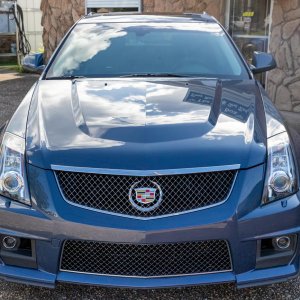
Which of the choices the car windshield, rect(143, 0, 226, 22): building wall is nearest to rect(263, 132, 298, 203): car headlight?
the car windshield

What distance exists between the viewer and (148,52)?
4.14 meters

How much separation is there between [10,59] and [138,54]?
41.3ft

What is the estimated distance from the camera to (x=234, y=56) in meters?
4.10

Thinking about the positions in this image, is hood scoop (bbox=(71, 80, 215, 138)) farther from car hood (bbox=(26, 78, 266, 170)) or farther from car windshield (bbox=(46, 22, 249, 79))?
car windshield (bbox=(46, 22, 249, 79))

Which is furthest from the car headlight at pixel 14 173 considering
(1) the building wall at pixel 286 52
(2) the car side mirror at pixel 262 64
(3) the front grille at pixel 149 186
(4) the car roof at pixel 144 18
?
(1) the building wall at pixel 286 52

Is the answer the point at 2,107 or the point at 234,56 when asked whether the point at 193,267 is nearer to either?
the point at 234,56

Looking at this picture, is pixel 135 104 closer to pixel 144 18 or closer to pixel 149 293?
pixel 149 293

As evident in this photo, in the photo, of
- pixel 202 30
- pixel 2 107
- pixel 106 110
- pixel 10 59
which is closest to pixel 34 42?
pixel 10 59

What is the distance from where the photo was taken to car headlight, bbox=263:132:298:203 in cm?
268

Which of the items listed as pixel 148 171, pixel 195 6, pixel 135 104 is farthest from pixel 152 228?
pixel 195 6

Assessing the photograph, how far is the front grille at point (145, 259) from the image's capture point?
8.61ft

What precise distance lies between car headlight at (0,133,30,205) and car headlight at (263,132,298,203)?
129 cm

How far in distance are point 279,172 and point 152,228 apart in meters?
0.76

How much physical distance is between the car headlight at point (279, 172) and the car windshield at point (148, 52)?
1.12m
